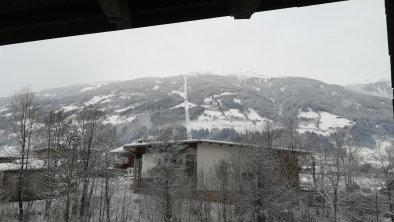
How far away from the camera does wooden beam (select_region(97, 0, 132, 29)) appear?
2.10 m

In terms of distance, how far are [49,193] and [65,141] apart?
4.59 metres

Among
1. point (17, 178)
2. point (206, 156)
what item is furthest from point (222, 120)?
point (17, 178)

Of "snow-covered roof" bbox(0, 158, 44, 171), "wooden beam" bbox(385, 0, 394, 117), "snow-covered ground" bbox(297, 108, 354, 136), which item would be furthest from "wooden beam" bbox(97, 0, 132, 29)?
"snow-covered ground" bbox(297, 108, 354, 136)

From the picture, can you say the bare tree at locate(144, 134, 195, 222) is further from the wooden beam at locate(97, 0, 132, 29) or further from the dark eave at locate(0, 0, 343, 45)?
the wooden beam at locate(97, 0, 132, 29)

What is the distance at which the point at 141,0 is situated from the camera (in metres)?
2.46

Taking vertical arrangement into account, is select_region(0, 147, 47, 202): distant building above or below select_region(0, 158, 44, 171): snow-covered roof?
below

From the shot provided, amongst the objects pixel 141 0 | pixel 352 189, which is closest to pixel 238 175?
pixel 352 189

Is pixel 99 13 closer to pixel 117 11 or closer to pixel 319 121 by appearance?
pixel 117 11

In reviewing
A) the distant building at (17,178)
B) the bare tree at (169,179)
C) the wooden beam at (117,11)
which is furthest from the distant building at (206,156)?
the wooden beam at (117,11)

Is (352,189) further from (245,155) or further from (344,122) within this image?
(344,122)

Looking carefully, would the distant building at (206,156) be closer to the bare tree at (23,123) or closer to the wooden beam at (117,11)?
the bare tree at (23,123)

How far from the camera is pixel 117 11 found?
2.19 meters

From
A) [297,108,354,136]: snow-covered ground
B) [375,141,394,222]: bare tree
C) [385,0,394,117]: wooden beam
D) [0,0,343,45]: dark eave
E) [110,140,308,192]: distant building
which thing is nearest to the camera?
[385,0,394,117]: wooden beam

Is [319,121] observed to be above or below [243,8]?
above
